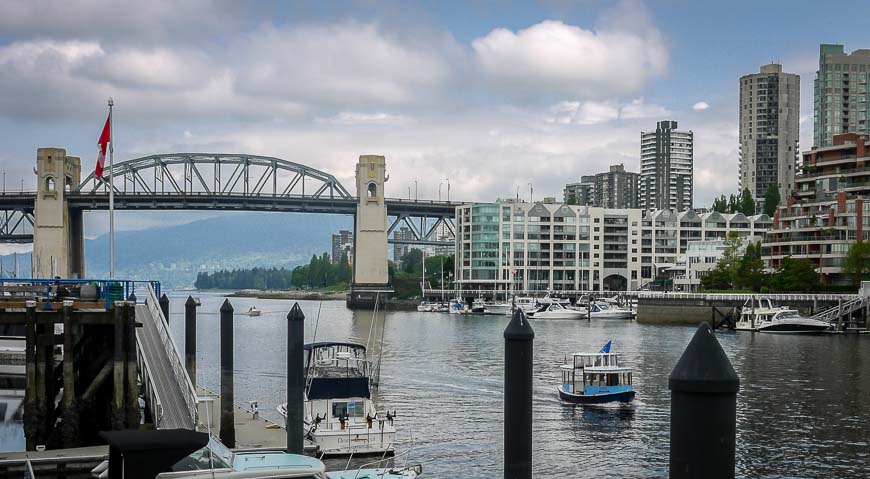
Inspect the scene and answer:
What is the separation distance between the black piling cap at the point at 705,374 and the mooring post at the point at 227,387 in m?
26.4

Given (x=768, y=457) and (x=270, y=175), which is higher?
(x=270, y=175)

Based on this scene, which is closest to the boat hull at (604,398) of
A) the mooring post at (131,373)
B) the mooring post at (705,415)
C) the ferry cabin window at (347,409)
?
the ferry cabin window at (347,409)

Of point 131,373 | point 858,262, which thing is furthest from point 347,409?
point 858,262

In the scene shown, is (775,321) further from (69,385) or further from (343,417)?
(69,385)

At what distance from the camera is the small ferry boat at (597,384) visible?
46.1 metres

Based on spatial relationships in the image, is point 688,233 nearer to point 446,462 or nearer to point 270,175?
point 270,175

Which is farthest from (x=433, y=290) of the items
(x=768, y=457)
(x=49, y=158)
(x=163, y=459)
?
(x=163, y=459)

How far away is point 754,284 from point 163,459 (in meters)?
115

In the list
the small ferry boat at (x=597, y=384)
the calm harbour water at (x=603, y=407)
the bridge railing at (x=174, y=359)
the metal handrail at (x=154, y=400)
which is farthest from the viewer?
the small ferry boat at (x=597, y=384)

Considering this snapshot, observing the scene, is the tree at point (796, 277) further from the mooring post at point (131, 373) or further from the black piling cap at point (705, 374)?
the black piling cap at point (705, 374)

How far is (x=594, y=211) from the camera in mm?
178875

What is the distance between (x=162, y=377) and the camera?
2878cm

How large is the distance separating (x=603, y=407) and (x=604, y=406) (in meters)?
0.14

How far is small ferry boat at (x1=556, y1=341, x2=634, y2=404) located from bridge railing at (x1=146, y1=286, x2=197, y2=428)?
21112mm
